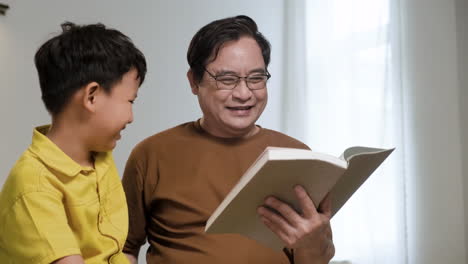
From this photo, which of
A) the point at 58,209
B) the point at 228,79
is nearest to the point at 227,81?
the point at 228,79

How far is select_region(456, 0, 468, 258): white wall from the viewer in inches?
119

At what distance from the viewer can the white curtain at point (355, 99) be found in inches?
122

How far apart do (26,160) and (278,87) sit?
2.69 meters

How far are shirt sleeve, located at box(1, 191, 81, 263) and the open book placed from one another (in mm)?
307

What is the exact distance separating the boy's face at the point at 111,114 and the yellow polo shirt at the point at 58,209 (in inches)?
2.7

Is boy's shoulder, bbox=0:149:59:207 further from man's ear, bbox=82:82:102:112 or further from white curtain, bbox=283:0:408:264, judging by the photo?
white curtain, bbox=283:0:408:264

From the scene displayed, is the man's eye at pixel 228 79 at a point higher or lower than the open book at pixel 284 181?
higher

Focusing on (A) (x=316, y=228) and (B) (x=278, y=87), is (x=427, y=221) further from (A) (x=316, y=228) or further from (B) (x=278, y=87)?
(A) (x=316, y=228)

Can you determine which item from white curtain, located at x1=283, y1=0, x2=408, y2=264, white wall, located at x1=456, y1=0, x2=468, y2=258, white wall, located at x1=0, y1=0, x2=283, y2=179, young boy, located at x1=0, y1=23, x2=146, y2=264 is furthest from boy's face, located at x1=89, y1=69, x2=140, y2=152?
white wall, located at x1=456, y1=0, x2=468, y2=258

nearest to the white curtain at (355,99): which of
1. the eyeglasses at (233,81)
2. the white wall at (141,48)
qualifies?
the white wall at (141,48)

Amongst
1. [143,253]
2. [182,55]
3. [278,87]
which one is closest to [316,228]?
[143,253]

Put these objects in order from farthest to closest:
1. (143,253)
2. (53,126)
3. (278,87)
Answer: (278,87)
(143,253)
(53,126)

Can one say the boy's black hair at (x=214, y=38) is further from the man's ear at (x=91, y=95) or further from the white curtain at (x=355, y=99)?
the white curtain at (x=355, y=99)

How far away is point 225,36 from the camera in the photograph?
5.05 feet
